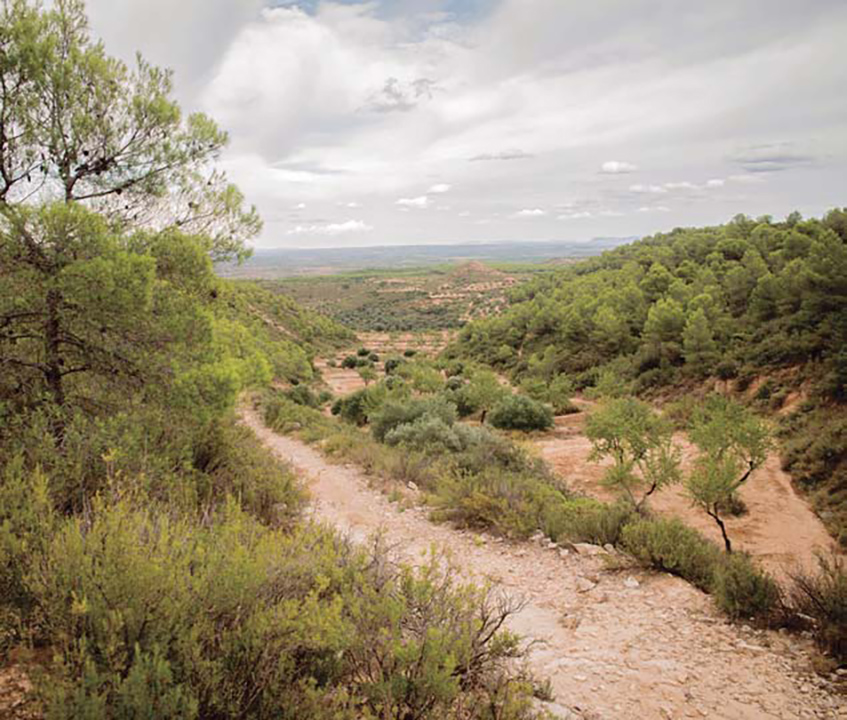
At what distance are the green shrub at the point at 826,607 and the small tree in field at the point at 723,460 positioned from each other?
355cm

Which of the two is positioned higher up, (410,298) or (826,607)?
(410,298)

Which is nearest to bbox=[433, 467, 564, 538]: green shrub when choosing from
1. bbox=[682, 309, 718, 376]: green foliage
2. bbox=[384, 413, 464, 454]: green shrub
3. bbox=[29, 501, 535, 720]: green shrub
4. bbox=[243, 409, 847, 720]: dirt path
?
bbox=[243, 409, 847, 720]: dirt path

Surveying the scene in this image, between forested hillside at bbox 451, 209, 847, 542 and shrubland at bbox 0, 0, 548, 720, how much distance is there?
41.9ft

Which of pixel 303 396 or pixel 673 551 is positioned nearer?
pixel 673 551

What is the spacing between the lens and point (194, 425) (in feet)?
22.3

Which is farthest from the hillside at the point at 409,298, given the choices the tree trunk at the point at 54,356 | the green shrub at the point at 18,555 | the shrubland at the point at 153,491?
the green shrub at the point at 18,555

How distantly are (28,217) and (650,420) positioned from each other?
42.3 ft

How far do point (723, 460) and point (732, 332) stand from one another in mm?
16783

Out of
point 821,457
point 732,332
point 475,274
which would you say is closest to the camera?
point 821,457

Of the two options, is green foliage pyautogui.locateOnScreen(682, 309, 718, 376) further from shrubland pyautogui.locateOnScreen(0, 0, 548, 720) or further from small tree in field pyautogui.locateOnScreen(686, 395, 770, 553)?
shrubland pyautogui.locateOnScreen(0, 0, 548, 720)

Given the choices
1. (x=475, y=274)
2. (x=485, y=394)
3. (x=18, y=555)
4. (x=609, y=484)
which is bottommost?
(x=609, y=484)

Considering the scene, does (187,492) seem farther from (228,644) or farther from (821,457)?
(821,457)

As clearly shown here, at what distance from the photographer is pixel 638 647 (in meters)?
4.67

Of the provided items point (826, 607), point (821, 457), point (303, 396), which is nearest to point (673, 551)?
point (826, 607)
